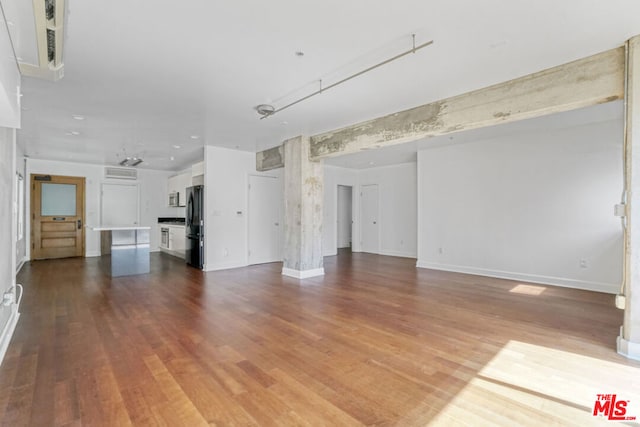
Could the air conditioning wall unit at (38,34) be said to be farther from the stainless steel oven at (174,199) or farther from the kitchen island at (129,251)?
the stainless steel oven at (174,199)

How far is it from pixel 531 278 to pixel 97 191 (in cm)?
1113

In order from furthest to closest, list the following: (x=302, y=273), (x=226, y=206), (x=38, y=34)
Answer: (x=226, y=206), (x=302, y=273), (x=38, y=34)

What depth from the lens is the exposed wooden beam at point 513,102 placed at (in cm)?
281

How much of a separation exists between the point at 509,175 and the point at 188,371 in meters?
6.10

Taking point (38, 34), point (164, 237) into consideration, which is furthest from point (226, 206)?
point (38, 34)

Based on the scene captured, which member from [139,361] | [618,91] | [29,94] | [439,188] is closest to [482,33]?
[618,91]

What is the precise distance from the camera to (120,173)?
910 centimetres

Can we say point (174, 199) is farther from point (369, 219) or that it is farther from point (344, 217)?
point (369, 219)

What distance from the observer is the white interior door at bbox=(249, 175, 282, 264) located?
24.1 feet

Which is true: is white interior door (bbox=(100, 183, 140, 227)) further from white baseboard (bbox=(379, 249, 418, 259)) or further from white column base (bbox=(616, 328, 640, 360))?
white column base (bbox=(616, 328, 640, 360))

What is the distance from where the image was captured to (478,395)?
80.1 inches

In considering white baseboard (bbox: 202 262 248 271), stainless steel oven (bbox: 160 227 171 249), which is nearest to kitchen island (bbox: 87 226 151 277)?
white baseboard (bbox: 202 262 248 271)

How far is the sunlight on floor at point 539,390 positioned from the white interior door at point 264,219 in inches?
226

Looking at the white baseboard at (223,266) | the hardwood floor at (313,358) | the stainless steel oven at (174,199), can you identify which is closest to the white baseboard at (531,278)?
the hardwood floor at (313,358)
